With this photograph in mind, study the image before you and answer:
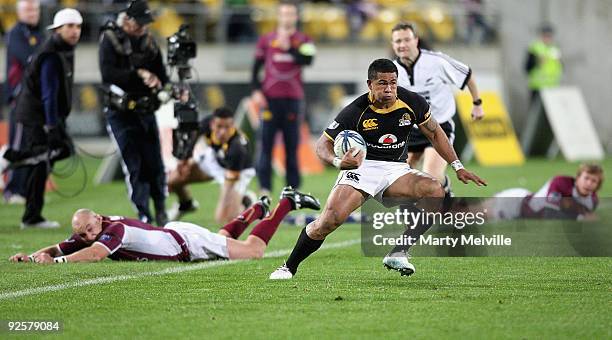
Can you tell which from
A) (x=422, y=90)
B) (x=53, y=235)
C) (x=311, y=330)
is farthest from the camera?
(x=53, y=235)

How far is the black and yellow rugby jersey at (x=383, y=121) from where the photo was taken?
29.4 feet

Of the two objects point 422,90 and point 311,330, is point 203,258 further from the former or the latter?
point 311,330

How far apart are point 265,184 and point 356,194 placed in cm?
767

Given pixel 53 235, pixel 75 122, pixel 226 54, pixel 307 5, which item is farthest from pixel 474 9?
pixel 53 235

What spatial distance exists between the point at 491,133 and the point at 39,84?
12.9 meters

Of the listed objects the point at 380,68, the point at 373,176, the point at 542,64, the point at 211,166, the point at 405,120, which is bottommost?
the point at 542,64

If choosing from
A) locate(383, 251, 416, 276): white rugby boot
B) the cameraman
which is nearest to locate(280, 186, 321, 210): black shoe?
locate(383, 251, 416, 276): white rugby boot

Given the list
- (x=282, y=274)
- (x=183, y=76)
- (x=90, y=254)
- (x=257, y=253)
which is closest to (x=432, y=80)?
(x=257, y=253)

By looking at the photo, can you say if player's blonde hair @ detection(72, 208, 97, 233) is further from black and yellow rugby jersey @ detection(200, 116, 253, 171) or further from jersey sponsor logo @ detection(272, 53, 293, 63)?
jersey sponsor logo @ detection(272, 53, 293, 63)

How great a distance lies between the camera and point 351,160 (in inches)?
332

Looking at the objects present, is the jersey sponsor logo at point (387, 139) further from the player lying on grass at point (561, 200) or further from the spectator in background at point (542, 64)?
the spectator in background at point (542, 64)

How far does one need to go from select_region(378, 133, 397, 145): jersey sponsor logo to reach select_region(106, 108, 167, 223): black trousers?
14.1 ft

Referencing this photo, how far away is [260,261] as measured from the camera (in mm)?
10633

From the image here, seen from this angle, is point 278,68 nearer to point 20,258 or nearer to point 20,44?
point 20,44
